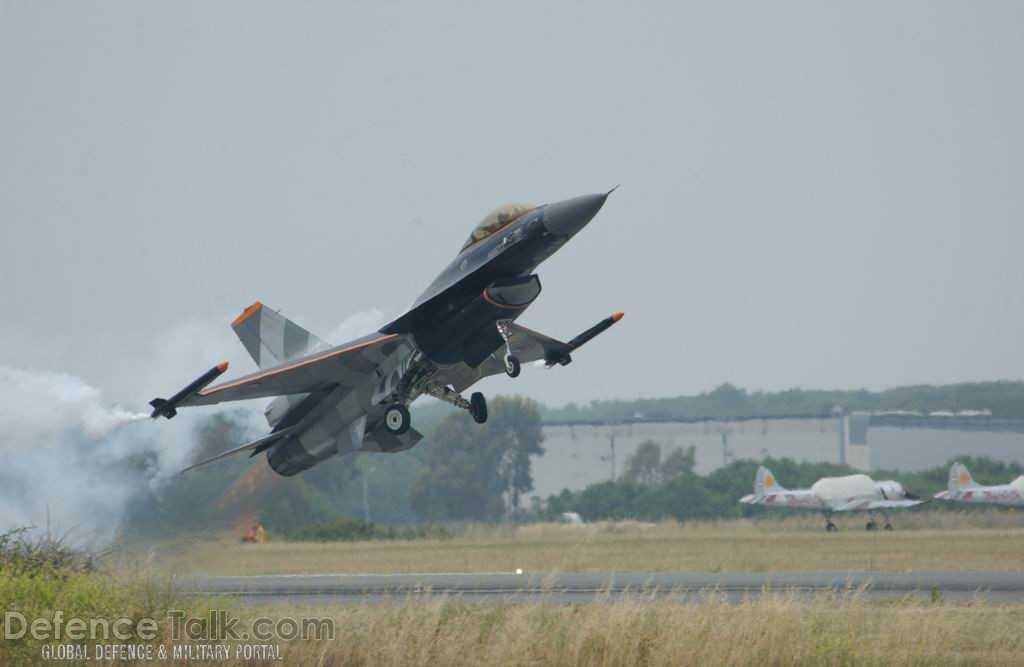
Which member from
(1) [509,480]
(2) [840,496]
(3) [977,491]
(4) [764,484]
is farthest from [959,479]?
(1) [509,480]

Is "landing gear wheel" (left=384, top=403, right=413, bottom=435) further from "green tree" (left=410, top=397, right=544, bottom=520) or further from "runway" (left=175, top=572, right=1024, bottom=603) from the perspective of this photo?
"green tree" (left=410, top=397, right=544, bottom=520)

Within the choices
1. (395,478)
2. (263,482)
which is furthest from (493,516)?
(263,482)

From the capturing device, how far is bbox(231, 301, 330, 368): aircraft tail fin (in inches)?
1069

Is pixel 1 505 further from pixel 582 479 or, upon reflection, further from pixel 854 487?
pixel 582 479

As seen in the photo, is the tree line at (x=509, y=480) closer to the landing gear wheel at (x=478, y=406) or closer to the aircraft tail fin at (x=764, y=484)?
the aircraft tail fin at (x=764, y=484)

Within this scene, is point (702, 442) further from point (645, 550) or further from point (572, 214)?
point (572, 214)

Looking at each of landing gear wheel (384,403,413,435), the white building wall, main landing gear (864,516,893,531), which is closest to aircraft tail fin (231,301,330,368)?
landing gear wheel (384,403,413,435)

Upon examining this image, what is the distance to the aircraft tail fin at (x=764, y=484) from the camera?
63531 millimetres

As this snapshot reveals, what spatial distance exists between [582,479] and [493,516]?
31.6 ft

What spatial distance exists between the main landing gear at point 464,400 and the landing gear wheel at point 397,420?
2.30ft

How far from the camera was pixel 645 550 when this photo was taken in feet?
134

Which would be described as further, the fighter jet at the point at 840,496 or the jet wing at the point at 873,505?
the fighter jet at the point at 840,496

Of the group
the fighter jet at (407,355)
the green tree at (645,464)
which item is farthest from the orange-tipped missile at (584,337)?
the green tree at (645,464)

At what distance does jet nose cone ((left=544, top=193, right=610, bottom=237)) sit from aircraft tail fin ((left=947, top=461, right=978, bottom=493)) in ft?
147
